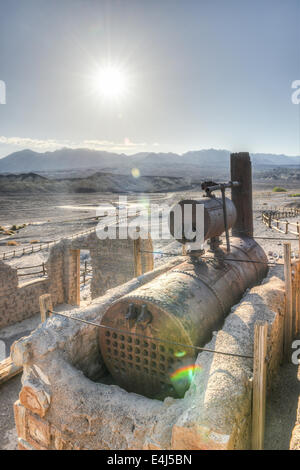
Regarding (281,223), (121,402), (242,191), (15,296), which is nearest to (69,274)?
(15,296)

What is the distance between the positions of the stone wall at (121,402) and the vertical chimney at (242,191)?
363 cm

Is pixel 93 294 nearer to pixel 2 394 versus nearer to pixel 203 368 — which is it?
pixel 2 394

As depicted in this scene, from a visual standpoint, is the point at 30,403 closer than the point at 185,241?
Yes

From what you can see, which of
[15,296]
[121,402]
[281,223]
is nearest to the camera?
[121,402]

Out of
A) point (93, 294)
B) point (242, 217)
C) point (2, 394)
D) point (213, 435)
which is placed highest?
point (242, 217)

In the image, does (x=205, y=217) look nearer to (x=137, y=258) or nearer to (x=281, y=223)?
(x=137, y=258)

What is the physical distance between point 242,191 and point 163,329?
5284 mm

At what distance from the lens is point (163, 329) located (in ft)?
14.6

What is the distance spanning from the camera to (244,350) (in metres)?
4.25

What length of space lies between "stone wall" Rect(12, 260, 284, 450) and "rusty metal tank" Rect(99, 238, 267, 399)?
318 mm

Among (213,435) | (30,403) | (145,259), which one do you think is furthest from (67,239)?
(213,435)

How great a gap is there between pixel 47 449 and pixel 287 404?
12.7 ft

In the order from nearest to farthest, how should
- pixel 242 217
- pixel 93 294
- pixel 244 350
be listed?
pixel 244 350 → pixel 242 217 → pixel 93 294

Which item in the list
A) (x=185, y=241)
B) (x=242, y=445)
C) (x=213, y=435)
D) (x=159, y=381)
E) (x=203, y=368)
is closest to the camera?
(x=213, y=435)
